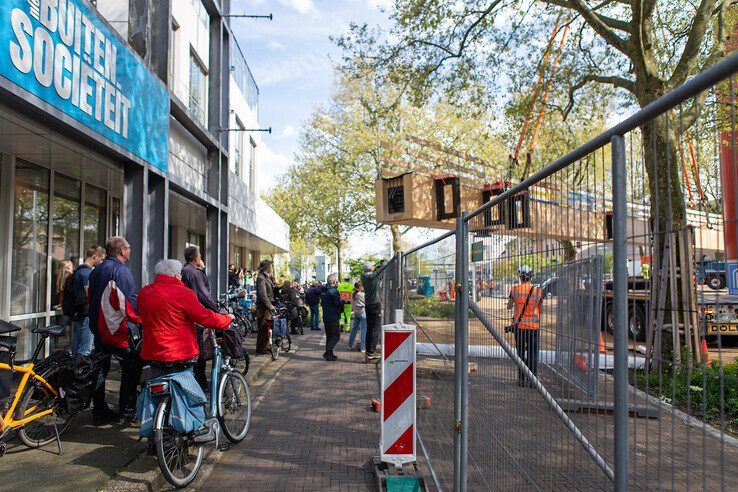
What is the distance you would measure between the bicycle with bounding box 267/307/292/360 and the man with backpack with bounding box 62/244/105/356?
4.04 meters

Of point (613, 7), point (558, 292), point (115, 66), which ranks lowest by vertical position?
point (558, 292)

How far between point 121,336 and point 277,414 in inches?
85.9

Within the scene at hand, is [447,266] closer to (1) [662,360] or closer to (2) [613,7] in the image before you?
(1) [662,360]

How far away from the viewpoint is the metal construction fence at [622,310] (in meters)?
1.34

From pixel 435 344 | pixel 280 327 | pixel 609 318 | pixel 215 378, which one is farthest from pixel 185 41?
pixel 609 318

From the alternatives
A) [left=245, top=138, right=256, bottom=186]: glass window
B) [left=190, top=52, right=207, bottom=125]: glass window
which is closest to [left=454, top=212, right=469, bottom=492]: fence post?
[left=190, top=52, right=207, bottom=125]: glass window

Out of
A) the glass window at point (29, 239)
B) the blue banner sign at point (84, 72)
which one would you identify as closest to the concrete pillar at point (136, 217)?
the blue banner sign at point (84, 72)

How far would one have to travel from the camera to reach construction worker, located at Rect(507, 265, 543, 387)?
2.55 m

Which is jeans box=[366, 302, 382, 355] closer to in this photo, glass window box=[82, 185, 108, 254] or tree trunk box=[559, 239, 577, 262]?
glass window box=[82, 185, 108, 254]

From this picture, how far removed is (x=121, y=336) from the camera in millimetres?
6098

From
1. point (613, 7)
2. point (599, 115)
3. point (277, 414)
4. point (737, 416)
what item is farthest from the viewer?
point (599, 115)

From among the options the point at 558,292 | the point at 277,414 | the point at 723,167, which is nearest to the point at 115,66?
the point at 277,414

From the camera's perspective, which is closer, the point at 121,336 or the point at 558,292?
the point at 558,292

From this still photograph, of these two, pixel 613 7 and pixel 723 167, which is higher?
pixel 613 7
